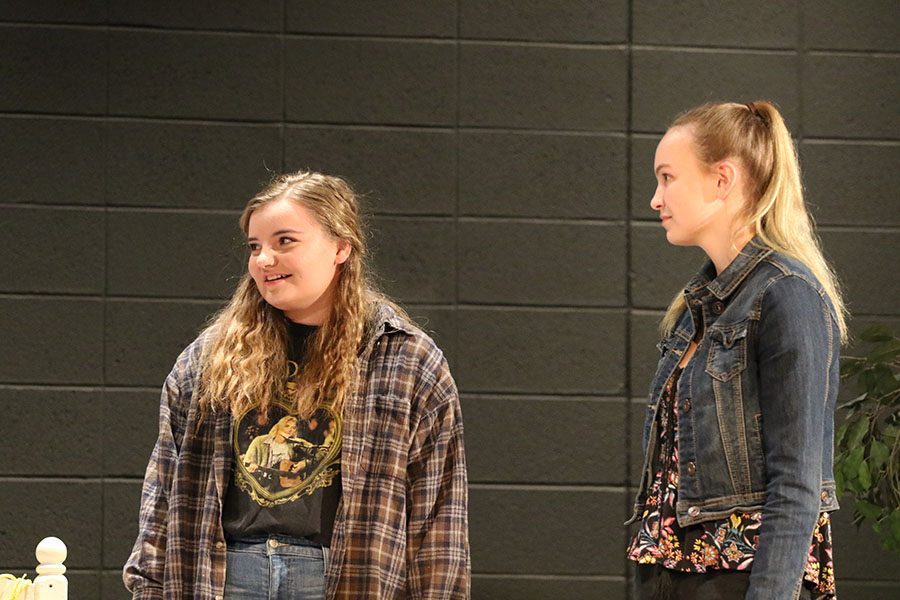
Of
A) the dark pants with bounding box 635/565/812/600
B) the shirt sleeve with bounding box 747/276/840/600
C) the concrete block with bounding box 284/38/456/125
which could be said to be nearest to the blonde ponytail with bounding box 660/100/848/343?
the shirt sleeve with bounding box 747/276/840/600

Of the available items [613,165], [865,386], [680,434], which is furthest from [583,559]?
[680,434]

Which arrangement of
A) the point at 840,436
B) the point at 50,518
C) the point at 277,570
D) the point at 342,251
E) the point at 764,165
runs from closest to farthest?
the point at 764,165
the point at 277,570
the point at 342,251
the point at 840,436
the point at 50,518

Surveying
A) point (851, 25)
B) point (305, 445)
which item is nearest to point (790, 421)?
point (305, 445)

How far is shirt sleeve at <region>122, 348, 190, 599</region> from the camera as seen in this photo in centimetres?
210

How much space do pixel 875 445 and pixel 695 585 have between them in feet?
5.53

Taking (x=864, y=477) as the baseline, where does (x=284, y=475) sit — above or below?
above

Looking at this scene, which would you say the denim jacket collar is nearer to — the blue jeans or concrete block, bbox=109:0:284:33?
the blue jeans

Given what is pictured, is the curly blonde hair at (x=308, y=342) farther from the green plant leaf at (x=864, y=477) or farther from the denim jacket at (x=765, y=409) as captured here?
the green plant leaf at (x=864, y=477)

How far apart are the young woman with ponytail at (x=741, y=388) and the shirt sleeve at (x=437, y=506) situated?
421 millimetres

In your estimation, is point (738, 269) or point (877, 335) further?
point (877, 335)

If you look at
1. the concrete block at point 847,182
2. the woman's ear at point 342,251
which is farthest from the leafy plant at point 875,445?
the woman's ear at point 342,251

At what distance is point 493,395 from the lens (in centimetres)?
373

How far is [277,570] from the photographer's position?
1993mm

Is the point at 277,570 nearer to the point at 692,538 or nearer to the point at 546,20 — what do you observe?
the point at 692,538
